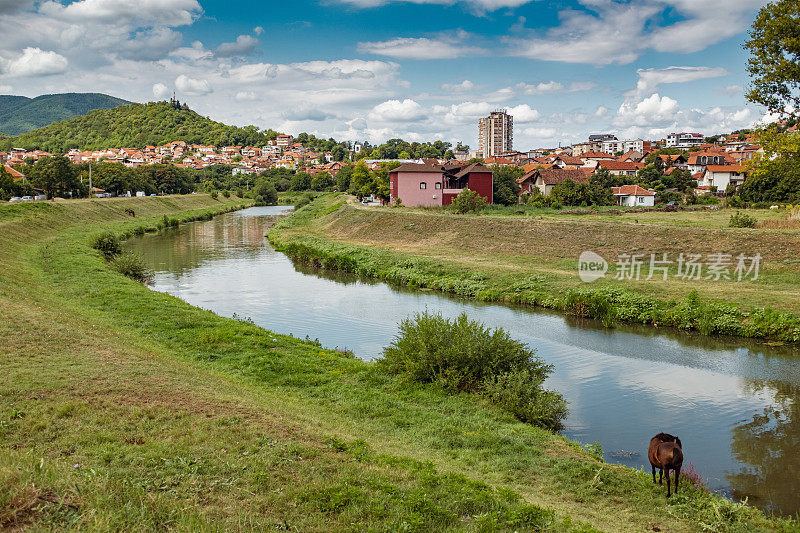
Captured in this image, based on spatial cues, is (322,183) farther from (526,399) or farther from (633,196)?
(526,399)

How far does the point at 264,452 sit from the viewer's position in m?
7.64

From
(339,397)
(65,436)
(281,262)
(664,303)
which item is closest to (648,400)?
(339,397)

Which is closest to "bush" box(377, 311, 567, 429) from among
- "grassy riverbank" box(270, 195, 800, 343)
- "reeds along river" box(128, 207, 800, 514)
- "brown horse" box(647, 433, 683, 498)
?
"reeds along river" box(128, 207, 800, 514)

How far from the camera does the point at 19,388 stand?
9070 millimetres

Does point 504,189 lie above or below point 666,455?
above

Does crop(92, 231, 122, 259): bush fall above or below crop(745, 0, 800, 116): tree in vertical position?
below

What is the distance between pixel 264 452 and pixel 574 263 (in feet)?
83.2

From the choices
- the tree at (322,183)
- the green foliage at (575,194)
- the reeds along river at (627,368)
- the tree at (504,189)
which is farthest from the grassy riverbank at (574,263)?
the tree at (322,183)

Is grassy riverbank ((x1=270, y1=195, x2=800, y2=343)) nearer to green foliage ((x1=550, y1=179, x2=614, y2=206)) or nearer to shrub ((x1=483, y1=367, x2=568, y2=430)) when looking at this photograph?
shrub ((x1=483, y1=367, x2=568, y2=430))

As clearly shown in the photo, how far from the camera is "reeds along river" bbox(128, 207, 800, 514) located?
10523 millimetres

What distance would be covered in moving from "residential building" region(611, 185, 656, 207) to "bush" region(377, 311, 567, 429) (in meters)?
58.0

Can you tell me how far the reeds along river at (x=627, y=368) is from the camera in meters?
10.5

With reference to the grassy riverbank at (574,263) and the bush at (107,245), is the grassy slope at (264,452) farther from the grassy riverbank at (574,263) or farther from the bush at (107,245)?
the bush at (107,245)

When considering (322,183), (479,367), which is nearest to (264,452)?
(479,367)
